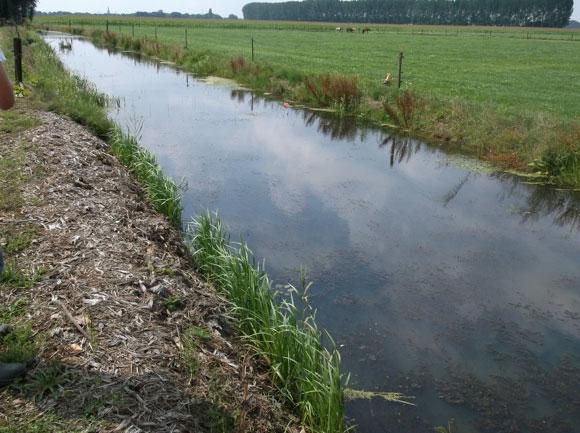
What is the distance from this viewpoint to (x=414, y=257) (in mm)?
8055

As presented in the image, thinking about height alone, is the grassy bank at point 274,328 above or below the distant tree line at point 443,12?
below

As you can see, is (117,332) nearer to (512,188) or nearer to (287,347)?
(287,347)

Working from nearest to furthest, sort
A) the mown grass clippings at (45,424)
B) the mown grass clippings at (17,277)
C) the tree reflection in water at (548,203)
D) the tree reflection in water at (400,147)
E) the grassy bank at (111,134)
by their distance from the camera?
the mown grass clippings at (45,424) → the mown grass clippings at (17,277) → the grassy bank at (111,134) → the tree reflection in water at (548,203) → the tree reflection in water at (400,147)

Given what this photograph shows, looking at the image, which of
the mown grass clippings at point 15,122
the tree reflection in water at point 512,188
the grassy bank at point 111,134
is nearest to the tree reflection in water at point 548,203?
the tree reflection in water at point 512,188

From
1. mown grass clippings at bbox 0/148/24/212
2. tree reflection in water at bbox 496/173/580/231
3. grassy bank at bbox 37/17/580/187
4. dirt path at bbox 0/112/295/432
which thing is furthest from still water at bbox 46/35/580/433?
mown grass clippings at bbox 0/148/24/212

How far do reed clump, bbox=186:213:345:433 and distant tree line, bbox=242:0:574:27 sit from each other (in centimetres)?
15249

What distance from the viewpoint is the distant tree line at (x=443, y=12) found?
136 metres

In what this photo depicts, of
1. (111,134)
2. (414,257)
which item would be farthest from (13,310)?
(111,134)

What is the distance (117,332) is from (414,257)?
16.4 feet

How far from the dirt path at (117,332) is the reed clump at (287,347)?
0.63ft

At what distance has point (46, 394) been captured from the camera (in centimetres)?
347

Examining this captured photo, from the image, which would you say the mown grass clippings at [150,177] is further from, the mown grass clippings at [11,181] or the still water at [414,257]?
the mown grass clippings at [11,181]

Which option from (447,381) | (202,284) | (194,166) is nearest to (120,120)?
(194,166)

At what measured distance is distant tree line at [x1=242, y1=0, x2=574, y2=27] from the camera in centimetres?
13562
